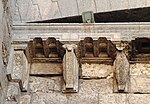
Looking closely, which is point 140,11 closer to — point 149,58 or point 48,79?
point 149,58

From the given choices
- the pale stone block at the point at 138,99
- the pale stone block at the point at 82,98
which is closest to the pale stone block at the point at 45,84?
the pale stone block at the point at 82,98

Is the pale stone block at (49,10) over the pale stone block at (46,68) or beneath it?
over

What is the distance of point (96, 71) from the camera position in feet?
15.3

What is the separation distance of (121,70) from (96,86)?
0.86ft

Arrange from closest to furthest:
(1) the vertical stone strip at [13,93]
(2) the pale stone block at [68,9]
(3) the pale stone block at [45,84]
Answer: (1) the vertical stone strip at [13,93] → (3) the pale stone block at [45,84] → (2) the pale stone block at [68,9]

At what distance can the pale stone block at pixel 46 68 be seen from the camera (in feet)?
15.3

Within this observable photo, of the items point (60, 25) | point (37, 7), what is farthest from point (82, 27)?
point (37, 7)

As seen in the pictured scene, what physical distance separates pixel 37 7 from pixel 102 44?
73 centimetres

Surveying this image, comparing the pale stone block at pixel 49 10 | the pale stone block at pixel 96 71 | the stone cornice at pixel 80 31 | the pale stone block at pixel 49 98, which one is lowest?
the pale stone block at pixel 49 98

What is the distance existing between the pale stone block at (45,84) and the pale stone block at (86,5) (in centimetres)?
69

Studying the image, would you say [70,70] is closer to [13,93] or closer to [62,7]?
[13,93]

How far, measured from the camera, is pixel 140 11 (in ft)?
15.9

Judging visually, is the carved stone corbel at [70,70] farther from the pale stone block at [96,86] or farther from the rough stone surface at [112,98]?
the rough stone surface at [112,98]

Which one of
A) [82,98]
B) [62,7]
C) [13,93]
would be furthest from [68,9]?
[13,93]
